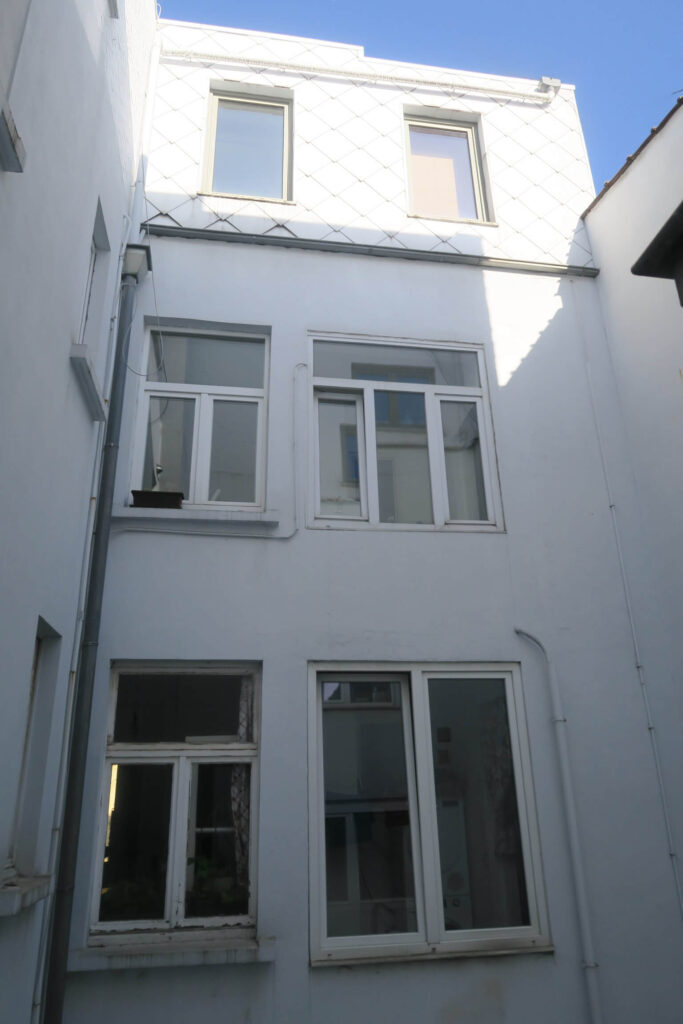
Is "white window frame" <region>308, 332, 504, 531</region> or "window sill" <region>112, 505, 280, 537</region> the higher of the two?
"white window frame" <region>308, 332, 504, 531</region>

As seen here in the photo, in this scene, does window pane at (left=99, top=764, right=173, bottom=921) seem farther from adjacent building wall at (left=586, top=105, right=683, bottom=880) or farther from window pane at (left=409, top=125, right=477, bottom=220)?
window pane at (left=409, top=125, right=477, bottom=220)

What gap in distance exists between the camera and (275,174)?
7.08 metres

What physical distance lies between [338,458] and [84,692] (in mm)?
2526

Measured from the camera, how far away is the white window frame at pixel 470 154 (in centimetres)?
715

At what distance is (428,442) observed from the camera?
610 cm

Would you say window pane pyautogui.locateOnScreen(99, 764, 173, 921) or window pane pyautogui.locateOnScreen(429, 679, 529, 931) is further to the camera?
window pane pyautogui.locateOnScreen(429, 679, 529, 931)

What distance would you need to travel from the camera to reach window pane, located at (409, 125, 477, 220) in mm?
7262

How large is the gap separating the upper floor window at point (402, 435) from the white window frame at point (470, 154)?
5.28ft

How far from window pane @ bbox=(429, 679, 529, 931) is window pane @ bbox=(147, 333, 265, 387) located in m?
2.83

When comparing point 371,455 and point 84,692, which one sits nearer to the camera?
point 84,692

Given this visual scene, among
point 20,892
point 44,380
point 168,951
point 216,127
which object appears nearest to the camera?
point 20,892

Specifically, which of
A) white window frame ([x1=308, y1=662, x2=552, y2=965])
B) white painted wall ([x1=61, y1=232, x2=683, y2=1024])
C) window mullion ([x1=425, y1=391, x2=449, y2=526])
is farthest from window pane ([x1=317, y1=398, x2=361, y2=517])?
white window frame ([x1=308, y1=662, x2=552, y2=965])

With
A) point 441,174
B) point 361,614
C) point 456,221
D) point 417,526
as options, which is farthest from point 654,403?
point 441,174

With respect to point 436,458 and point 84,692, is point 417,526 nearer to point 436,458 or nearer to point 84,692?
point 436,458
